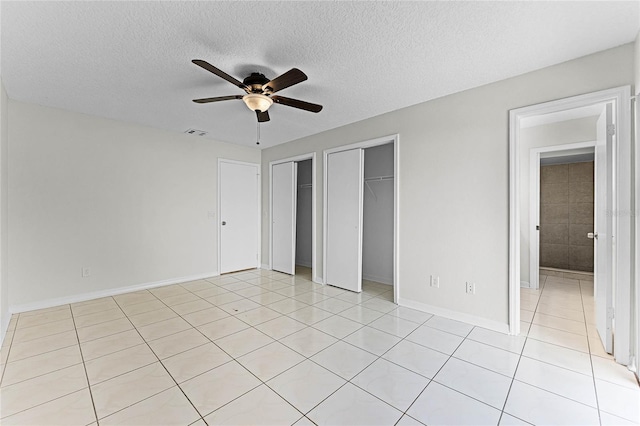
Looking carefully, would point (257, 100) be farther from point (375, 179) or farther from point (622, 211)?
point (622, 211)

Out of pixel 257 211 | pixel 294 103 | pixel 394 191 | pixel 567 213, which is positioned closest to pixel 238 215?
pixel 257 211

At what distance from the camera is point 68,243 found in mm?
3561

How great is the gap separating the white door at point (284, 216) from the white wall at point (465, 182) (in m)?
2.14

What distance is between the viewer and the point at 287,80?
219 centimetres

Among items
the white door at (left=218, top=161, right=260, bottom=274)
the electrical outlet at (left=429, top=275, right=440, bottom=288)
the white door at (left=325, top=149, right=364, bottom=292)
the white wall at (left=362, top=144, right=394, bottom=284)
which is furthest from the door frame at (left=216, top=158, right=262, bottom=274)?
the electrical outlet at (left=429, top=275, right=440, bottom=288)

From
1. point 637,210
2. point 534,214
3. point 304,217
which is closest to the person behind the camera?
point 637,210

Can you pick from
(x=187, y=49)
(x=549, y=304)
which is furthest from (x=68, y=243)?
(x=549, y=304)

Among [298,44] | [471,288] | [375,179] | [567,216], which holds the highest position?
[298,44]

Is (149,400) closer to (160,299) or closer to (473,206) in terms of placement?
(160,299)

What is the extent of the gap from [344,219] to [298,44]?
2.59 m

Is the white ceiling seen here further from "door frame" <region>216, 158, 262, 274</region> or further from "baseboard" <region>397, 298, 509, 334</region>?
"baseboard" <region>397, 298, 509, 334</region>

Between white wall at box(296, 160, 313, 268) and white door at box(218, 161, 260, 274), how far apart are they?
968 mm

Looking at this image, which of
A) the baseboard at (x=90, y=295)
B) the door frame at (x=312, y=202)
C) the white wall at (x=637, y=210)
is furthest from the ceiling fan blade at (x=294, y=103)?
the baseboard at (x=90, y=295)

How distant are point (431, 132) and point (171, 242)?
4.24 m
